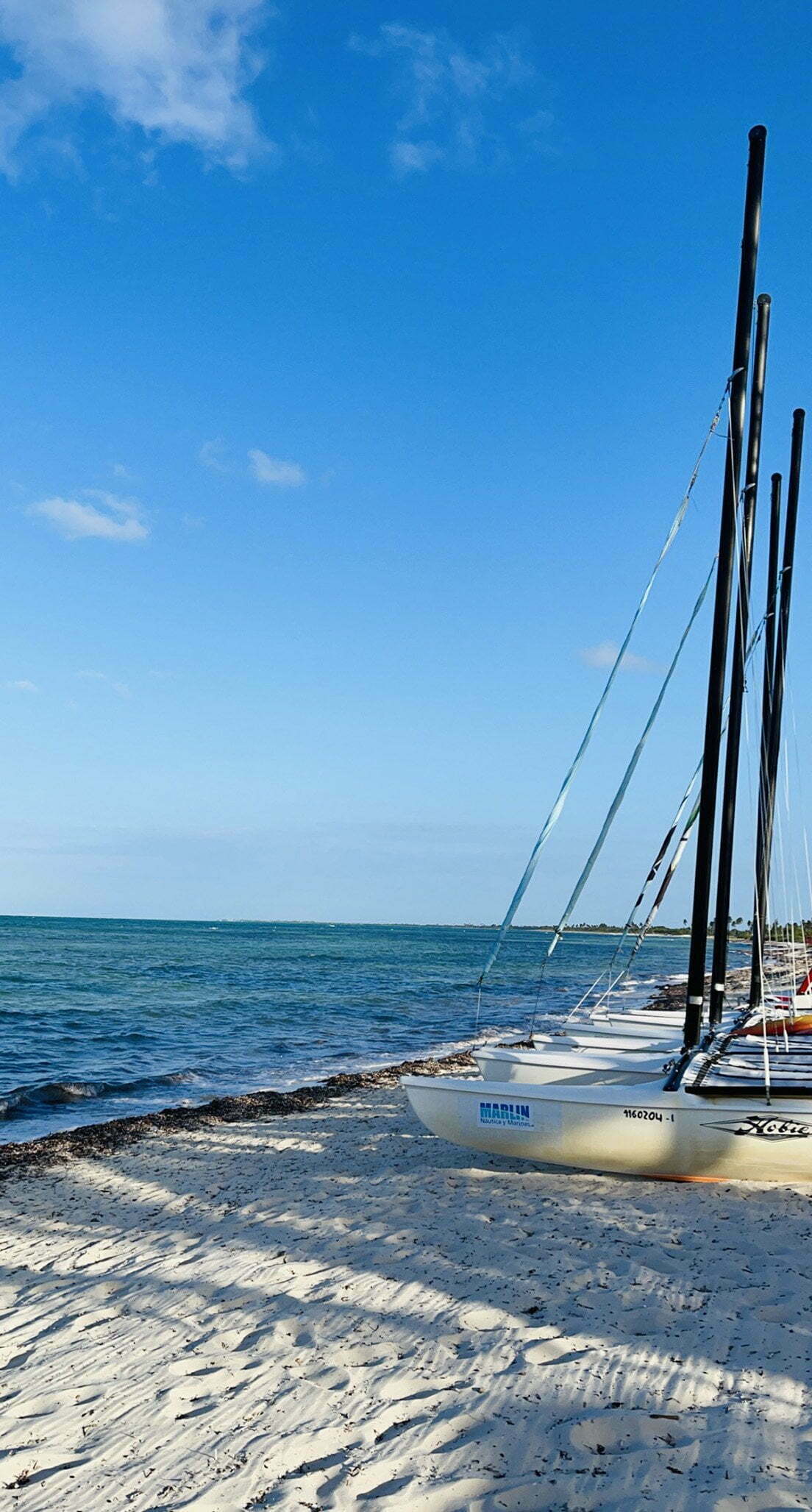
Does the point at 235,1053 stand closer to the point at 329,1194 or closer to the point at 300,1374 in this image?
the point at 329,1194

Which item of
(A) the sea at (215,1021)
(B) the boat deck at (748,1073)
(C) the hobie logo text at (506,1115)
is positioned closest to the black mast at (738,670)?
(B) the boat deck at (748,1073)

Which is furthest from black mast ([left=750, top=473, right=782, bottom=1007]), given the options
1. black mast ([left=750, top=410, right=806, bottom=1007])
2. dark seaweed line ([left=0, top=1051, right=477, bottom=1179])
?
dark seaweed line ([left=0, top=1051, right=477, bottom=1179])

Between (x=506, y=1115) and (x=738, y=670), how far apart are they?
28.4 feet

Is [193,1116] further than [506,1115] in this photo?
Yes

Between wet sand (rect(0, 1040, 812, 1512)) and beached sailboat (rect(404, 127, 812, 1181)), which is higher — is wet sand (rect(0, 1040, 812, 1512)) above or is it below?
below

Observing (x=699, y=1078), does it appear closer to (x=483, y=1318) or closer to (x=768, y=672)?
(x=483, y=1318)

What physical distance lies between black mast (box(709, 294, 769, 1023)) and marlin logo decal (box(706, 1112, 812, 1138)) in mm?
4668

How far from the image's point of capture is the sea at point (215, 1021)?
54.3ft

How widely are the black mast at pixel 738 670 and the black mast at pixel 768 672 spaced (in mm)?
2393

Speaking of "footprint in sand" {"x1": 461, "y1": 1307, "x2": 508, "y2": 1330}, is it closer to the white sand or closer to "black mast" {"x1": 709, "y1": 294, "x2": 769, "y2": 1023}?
the white sand

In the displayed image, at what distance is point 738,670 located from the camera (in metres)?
14.7

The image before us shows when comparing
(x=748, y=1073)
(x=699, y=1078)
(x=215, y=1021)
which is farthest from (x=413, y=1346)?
(x=215, y=1021)

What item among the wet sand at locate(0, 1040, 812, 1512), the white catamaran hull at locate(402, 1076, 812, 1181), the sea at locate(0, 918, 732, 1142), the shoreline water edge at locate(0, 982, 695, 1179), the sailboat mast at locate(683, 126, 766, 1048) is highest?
the sailboat mast at locate(683, 126, 766, 1048)

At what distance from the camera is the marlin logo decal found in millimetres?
8148
